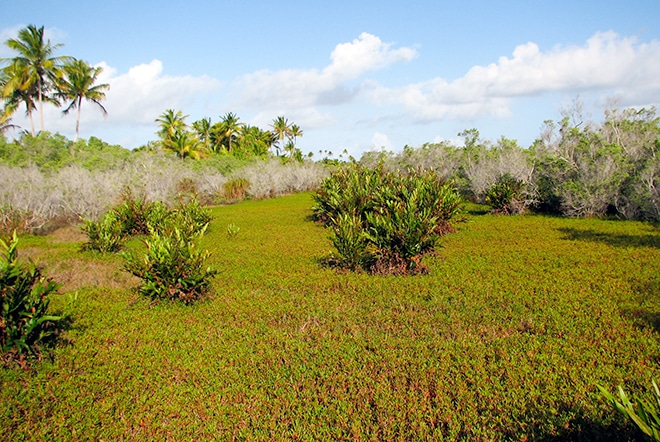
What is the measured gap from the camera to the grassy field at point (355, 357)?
348 centimetres

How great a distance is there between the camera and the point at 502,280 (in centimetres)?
717

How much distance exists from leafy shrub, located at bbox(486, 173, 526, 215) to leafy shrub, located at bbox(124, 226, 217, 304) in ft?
39.2

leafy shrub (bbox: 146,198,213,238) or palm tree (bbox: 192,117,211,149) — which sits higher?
palm tree (bbox: 192,117,211,149)

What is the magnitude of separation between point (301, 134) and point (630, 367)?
2064 inches

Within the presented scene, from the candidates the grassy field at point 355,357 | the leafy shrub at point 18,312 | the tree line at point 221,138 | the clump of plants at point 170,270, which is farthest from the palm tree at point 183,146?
the leafy shrub at point 18,312

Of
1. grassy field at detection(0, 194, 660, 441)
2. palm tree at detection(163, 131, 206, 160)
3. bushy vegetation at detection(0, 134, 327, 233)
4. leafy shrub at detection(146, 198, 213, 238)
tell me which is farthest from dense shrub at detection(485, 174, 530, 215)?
palm tree at detection(163, 131, 206, 160)

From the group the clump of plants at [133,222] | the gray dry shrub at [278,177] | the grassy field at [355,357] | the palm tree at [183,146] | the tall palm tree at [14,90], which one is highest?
the tall palm tree at [14,90]

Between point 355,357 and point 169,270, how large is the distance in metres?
3.11

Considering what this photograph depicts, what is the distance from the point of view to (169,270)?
6309mm

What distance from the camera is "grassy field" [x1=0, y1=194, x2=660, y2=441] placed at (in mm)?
3484

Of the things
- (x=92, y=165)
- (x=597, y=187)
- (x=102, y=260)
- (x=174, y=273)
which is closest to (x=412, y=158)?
(x=597, y=187)

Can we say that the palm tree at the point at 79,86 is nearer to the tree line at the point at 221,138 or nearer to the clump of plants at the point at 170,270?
the tree line at the point at 221,138

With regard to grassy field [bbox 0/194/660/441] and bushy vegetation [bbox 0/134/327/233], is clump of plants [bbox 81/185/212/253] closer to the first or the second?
bushy vegetation [bbox 0/134/327/233]

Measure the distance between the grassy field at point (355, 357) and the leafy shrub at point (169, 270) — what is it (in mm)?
234
